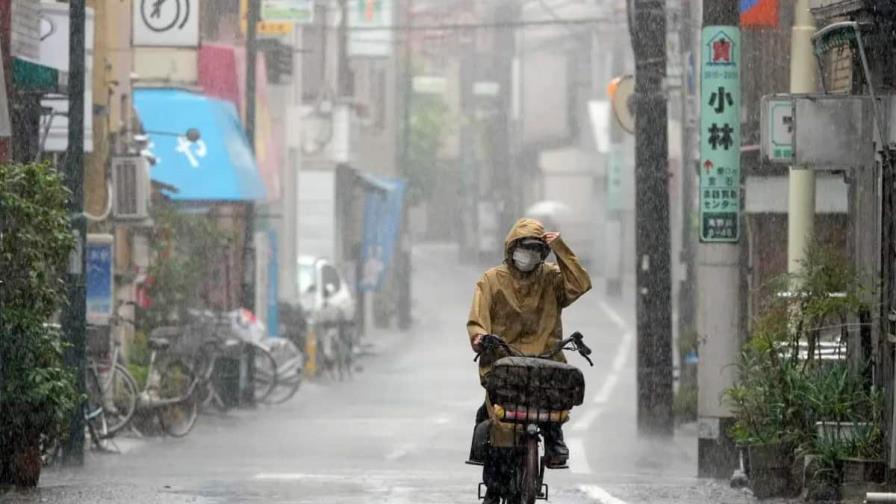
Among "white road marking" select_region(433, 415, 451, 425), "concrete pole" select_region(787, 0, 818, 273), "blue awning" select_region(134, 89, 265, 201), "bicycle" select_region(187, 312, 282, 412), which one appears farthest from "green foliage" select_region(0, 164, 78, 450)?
"blue awning" select_region(134, 89, 265, 201)

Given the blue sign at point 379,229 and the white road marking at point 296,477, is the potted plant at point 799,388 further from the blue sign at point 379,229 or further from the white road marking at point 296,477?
the blue sign at point 379,229

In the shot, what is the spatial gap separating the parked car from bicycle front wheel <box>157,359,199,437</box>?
11743 millimetres

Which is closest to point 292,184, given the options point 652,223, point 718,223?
point 652,223

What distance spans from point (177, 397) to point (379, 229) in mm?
27281

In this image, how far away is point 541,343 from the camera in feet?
34.0

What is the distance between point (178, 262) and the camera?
25.5 metres

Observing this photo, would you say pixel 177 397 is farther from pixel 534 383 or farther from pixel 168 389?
pixel 534 383

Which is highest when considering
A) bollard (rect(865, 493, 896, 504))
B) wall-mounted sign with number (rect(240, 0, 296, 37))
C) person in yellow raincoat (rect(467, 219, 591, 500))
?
wall-mounted sign with number (rect(240, 0, 296, 37))

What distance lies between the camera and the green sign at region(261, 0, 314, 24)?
31188 millimetres

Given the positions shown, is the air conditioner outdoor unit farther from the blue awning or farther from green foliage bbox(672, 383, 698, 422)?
green foliage bbox(672, 383, 698, 422)

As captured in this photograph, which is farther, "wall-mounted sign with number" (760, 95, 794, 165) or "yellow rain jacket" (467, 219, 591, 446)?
"wall-mounted sign with number" (760, 95, 794, 165)

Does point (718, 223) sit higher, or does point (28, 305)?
point (718, 223)

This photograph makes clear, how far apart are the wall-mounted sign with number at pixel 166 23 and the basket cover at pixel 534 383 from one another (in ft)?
49.9

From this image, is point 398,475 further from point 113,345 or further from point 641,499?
point 113,345
